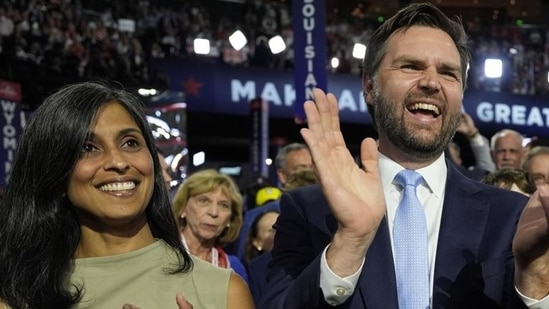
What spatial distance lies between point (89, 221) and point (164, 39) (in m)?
13.7

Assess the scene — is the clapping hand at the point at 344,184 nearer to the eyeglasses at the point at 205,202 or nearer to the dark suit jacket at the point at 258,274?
the dark suit jacket at the point at 258,274

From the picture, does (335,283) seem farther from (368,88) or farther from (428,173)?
(368,88)

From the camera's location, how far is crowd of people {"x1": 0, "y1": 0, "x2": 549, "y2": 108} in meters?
12.3

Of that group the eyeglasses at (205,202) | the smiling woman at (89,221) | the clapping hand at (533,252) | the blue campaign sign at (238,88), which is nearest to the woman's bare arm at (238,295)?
the smiling woman at (89,221)

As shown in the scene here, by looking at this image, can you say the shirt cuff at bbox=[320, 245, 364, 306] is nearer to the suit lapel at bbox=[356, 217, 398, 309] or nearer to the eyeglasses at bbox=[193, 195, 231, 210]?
the suit lapel at bbox=[356, 217, 398, 309]

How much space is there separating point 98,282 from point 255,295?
6.46 feet

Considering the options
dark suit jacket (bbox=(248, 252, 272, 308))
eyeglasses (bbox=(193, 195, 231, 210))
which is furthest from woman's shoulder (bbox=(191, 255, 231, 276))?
eyeglasses (bbox=(193, 195, 231, 210))

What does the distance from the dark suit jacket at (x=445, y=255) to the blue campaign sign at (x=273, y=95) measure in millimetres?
12597

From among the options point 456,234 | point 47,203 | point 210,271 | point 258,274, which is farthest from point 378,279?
point 258,274

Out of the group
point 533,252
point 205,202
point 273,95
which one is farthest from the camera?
point 273,95

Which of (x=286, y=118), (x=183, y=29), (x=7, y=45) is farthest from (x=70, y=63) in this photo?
(x=286, y=118)

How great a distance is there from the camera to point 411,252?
83.5 inches

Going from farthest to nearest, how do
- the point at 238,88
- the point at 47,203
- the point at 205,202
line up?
the point at 238,88 → the point at 205,202 → the point at 47,203

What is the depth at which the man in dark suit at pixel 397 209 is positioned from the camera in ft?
6.38
